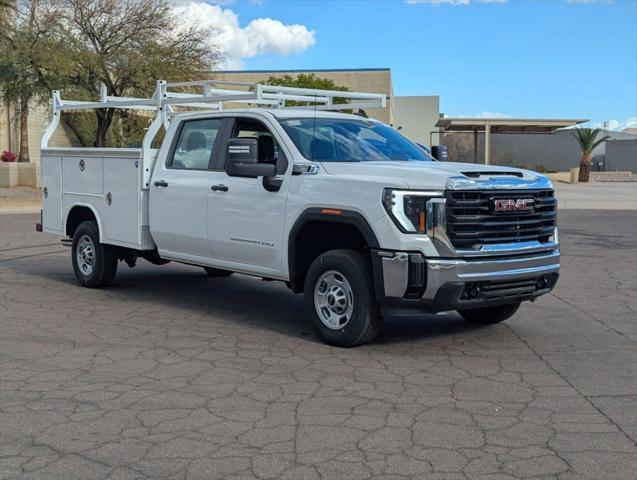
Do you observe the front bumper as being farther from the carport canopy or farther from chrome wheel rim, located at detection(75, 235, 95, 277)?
the carport canopy

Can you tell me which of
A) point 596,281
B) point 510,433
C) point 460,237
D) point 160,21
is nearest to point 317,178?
point 460,237

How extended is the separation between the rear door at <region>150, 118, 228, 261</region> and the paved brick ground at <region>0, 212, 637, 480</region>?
0.78m

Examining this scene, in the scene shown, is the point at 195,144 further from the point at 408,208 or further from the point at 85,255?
the point at 408,208

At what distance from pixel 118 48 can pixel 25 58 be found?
9.90 ft

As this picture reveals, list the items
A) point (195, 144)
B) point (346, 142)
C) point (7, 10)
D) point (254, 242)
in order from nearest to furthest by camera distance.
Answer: point (254, 242)
point (346, 142)
point (195, 144)
point (7, 10)

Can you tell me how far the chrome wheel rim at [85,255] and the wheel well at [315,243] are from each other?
3568 mm

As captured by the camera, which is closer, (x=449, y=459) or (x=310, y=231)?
(x=449, y=459)

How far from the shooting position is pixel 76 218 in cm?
1068

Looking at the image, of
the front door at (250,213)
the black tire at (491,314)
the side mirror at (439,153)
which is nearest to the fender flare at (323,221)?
the front door at (250,213)

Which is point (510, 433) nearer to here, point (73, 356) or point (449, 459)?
point (449, 459)

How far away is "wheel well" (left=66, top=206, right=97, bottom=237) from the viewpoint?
10445mm

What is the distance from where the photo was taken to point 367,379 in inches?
245

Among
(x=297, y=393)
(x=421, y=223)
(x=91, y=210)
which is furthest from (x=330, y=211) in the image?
(x=91, y=210)

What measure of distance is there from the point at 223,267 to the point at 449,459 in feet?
13.9
